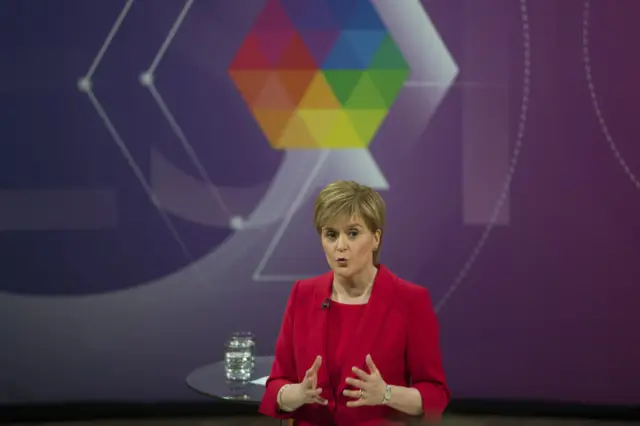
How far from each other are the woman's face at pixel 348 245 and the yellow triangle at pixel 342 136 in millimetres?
2444

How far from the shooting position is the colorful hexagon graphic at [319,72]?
4160 millimetres

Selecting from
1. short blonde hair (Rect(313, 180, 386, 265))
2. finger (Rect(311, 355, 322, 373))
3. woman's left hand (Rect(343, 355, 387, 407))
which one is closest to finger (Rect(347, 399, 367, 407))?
woman's left hand (Rect(343, 355, 387, 407))

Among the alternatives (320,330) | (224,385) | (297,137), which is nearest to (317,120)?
(297,137)

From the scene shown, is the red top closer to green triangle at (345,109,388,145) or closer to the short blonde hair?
the short blonde hair

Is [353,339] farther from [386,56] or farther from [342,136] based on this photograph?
[386,56]

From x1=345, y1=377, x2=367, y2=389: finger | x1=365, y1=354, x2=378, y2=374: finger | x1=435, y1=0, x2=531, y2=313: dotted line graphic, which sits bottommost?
x1=345, y1=377, x2=367, y2=389: finger

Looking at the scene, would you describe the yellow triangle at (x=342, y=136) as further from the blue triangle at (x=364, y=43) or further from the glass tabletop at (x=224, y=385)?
the glass tabletop at (x=224, y=385)

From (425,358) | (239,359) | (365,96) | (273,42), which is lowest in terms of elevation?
(425,358)

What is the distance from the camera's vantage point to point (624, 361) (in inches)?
165

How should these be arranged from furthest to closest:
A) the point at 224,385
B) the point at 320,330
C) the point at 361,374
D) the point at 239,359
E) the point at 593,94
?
the point at 593,94 → the point at 239,359 → the point at 224,385 → the point at 320,330 → the point at 361,374

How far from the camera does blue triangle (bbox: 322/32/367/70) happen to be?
4.17 meters

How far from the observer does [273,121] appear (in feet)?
13.7

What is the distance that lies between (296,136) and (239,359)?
1.74 metres

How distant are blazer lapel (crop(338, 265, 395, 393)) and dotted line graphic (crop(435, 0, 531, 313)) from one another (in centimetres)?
258
